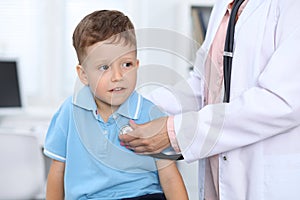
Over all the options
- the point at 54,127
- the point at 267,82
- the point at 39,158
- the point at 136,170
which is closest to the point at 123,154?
the point at 136,170

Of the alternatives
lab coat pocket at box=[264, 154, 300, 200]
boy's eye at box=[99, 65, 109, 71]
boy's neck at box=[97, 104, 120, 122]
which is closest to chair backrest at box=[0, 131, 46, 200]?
boy's neck at box=[97, 104, 120, 122]

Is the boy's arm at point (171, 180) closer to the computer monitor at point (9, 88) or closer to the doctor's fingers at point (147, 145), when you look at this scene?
the doctor's fingers at point (147, 145)

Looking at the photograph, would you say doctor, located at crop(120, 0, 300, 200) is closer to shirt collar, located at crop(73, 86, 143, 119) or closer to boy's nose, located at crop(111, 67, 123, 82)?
shirt collar, located at crop(73, 86, 143, 119)

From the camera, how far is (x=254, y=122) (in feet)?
4.03

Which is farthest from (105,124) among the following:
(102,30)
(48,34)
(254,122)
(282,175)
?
(48,34)

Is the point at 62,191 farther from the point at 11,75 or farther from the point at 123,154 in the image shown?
the point at 11,75

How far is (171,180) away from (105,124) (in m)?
0.23

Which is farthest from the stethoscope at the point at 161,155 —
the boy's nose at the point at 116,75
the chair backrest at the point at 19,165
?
the chair backrest at the point at 19,165

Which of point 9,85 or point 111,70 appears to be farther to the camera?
point 9,85

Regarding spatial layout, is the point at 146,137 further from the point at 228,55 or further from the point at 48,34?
the point at 48,34

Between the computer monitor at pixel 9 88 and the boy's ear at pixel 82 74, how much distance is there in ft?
7.16

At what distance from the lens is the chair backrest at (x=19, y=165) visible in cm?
239

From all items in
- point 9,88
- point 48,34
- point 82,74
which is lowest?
point 9,88

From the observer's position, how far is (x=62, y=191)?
135 centimetres
